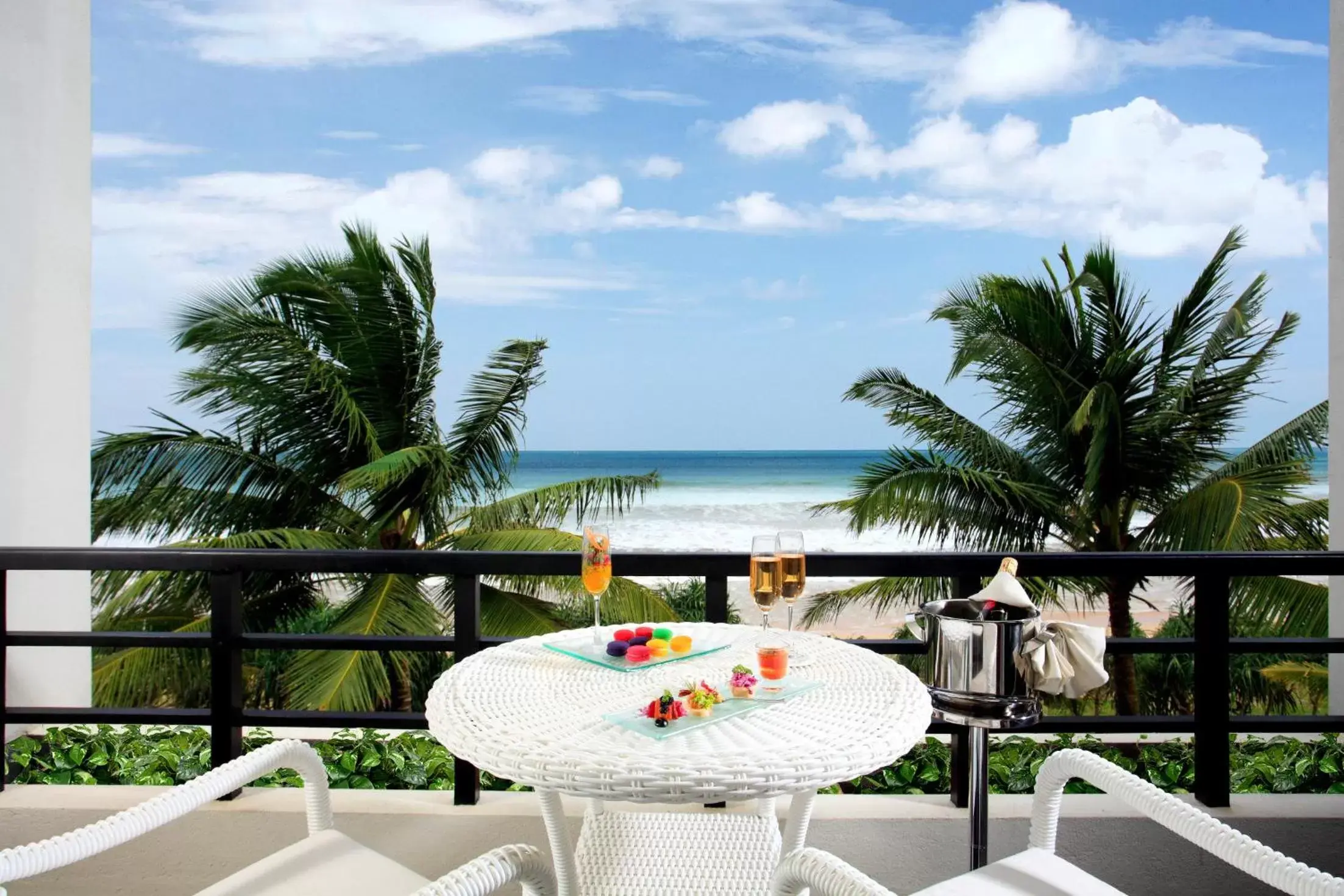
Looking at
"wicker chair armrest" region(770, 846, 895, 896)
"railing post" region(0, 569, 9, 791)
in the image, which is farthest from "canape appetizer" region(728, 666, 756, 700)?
"railing post" region(0, 569, 9, 791)

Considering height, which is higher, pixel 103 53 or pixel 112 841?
pixel 103 53

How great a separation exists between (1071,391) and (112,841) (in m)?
7.11

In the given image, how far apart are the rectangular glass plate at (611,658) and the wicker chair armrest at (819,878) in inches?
17.5

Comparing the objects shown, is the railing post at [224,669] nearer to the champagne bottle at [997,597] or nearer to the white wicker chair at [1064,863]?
the white wicker chair at [1064,863]

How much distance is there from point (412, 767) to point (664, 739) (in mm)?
1845

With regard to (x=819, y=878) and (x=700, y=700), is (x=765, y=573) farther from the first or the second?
(x=819, y=878)

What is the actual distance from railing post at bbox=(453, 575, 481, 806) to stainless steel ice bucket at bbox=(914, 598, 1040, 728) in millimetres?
1176

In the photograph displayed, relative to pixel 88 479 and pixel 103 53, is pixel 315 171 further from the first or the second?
pixel 88 479

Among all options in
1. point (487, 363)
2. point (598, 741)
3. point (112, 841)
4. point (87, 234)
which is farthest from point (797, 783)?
point (487, 363)

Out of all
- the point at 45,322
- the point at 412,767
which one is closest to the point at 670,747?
the point at 412,767

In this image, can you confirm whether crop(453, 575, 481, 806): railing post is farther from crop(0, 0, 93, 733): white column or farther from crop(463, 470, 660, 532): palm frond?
crop(463, 470, 660, 532): palm frond

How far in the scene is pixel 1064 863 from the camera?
1308 mm

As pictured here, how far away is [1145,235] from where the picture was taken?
758 inches

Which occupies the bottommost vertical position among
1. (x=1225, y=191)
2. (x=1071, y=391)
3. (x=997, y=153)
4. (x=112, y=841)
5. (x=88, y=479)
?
(x=112, y=841)
